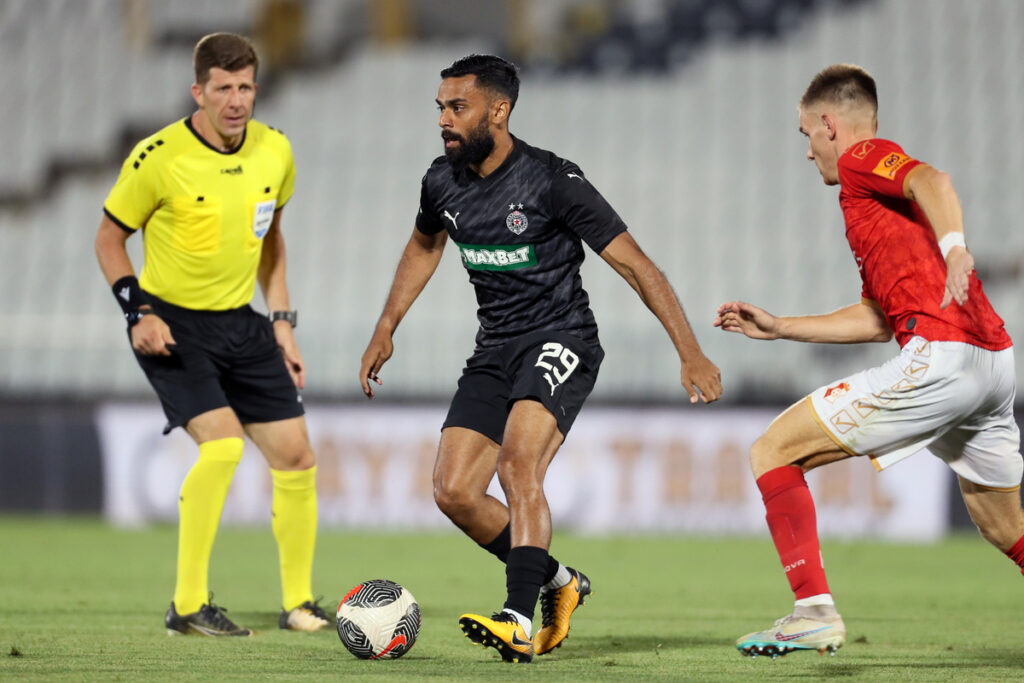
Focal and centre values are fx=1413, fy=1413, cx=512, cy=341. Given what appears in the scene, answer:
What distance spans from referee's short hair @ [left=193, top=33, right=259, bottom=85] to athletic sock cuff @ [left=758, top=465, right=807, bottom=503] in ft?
→ 9.45

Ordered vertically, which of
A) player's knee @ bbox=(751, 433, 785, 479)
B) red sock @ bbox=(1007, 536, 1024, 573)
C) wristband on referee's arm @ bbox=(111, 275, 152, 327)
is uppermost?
wristband on referee's arm @ bbox=(111, 275, 152, 327)

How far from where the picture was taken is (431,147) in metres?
17.4

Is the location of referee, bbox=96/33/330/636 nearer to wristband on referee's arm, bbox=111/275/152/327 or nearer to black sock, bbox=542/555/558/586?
wristband on referee's arm, bbox=111/275/152/327

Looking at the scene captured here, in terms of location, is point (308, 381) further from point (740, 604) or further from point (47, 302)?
point (740, 604)

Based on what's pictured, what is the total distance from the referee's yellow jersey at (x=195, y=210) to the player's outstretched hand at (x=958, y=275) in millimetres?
3228

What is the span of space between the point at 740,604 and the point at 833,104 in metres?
3.51

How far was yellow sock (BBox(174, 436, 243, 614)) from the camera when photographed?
19.7ft

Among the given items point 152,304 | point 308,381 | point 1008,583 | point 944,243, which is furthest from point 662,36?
point 944,243

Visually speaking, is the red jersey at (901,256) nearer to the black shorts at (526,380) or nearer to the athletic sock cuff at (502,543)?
the black shorts at (526,380)

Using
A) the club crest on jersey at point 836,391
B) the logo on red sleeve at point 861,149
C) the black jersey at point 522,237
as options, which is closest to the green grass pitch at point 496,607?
the club crest on jersey at point 836,391

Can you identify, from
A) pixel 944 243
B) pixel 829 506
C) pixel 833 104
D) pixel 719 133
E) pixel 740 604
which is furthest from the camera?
pixel 719 133

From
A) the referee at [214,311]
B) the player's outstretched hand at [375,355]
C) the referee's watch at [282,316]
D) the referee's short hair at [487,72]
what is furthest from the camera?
the referee's watch at [282,316]

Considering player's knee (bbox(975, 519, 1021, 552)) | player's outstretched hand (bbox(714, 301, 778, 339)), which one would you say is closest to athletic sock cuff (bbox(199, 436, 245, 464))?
player's outstretched hand (bbox(714, 301, 778, 339))

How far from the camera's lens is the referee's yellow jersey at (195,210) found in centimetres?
615
